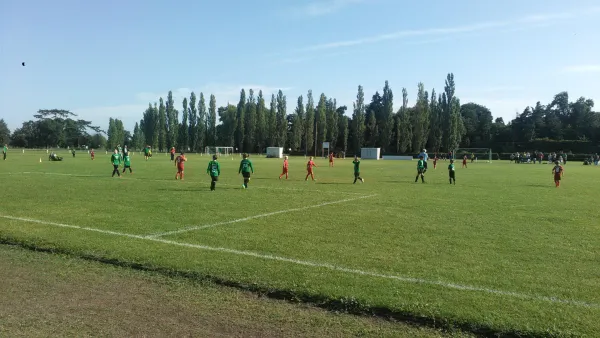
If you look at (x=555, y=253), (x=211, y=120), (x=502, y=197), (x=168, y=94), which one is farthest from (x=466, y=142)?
(x=555, y=253)

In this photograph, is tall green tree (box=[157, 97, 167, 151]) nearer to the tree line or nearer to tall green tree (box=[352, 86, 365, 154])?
the tree line

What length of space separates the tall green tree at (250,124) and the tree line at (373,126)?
255mm

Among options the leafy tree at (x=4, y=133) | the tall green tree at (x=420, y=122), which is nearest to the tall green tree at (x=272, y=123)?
the tall green tree at (x=420, y=122)

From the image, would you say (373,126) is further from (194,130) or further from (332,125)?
(194,130)

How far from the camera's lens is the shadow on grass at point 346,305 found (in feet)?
16.2

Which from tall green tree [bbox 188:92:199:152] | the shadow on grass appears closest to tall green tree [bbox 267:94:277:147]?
tall green tree [bbox 188:92:199:152]

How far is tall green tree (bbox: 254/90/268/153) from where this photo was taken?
11138cm

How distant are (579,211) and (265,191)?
11.9 m

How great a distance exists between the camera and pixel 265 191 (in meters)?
19.8

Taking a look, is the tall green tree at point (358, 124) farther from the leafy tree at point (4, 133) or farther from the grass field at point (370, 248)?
the leafy tree at point (4, 133)

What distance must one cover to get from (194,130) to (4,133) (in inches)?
2860

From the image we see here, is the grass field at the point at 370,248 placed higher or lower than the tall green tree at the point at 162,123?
lower

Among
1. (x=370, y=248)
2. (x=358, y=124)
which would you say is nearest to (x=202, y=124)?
(x=358, y=124)

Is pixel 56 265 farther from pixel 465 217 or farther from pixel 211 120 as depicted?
pixel 211 120
